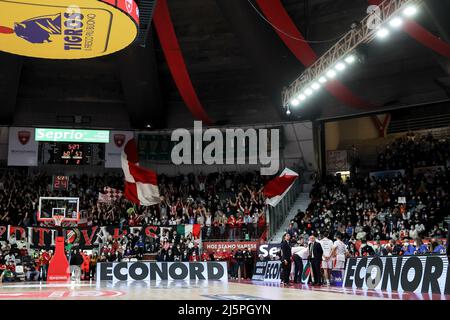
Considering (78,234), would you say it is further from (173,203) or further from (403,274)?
(403,274)

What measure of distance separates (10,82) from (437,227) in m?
24.0

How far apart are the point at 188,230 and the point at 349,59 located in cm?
1324

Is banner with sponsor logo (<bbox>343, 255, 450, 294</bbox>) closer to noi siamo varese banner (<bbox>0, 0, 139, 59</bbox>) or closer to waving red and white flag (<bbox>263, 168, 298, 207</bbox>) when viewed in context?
noi siamo varese banner (<bbox>0, 0, 139, 59</bbox>)

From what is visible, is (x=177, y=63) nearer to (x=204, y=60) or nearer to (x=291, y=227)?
(x=204, y=60)

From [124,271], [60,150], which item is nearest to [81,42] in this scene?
[124,271]

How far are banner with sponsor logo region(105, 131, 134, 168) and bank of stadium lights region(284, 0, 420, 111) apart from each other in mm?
12606

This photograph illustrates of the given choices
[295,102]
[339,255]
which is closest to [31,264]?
[339,255]

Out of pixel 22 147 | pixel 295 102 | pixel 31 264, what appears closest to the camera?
pixel 31 264

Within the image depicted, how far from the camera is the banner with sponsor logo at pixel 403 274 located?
40.4 feet

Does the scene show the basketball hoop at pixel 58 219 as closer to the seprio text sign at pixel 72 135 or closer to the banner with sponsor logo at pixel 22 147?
the seprio text sign at pixel 72 135

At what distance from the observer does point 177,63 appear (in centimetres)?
2758

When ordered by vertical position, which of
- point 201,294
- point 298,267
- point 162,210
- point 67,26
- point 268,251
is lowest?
point 201,294

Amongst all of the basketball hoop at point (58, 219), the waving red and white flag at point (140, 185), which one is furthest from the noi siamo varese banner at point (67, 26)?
the waving red and white flag at point (140, 185)

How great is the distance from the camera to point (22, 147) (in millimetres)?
34469
